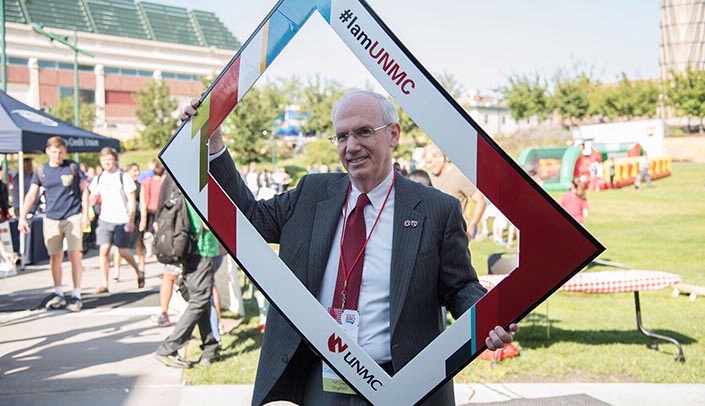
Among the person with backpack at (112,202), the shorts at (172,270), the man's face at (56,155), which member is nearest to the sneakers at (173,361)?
the shorts at (172,270)

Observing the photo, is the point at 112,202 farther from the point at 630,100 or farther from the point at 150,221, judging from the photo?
the point at 630,100

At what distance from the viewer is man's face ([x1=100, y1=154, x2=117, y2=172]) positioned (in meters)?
10.2

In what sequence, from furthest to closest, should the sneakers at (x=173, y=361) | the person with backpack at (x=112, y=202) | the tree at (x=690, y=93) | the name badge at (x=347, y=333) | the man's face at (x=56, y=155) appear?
the tree at (x=690, y=93) → the person with backpack at (x=112, y=202) → the man's face at (x=56, y=155) → the sneakers at (x=173, y=361) → the name badge at (x=347, y=333)

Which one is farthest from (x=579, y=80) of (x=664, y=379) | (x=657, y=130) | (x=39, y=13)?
(x=664, y=379)

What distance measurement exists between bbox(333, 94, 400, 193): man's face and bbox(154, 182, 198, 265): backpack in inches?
160

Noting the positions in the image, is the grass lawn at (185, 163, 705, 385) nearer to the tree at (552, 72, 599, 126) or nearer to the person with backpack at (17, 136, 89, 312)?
the person with backpack at (17, 136, 89, 312)

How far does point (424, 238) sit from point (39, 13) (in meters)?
89.7

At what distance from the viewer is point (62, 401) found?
5621 mm

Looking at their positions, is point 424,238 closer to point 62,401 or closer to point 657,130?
point 62,401

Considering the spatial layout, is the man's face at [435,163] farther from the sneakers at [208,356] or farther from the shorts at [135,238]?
the shorts at [135,238]

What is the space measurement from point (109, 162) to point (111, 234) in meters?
1.05

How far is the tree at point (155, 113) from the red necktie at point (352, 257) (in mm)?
64446

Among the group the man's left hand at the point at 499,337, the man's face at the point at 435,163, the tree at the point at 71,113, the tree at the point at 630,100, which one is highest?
the tree at the point at 630,100

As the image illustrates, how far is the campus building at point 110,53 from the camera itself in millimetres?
77875
